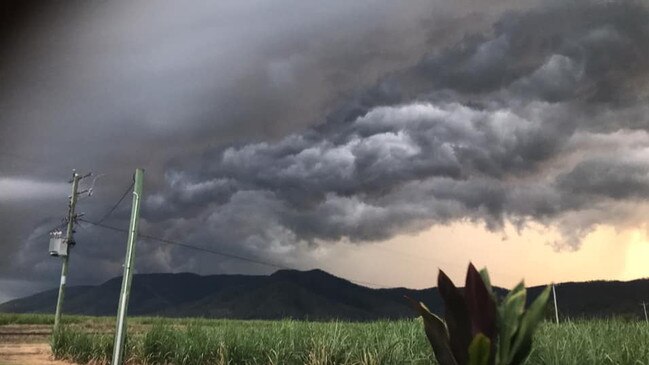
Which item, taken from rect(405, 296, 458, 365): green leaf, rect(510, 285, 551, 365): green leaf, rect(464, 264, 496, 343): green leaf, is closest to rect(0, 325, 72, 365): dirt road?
rect(405, 296, 458, 365): green leaf

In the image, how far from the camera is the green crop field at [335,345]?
682 cm

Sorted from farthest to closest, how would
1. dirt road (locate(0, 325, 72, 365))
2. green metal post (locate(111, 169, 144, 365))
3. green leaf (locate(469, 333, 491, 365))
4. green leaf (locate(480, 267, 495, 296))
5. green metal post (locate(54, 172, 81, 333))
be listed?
green metal post (locate(54, 172, 81, 333)) → dirt road (locate(0, 325, 72, 365)) → green metal post (locate(111, 169, 144, 365)) → green leaf (locate(480, 267, 495, 296)) → green leaf (locate(469, 333, 491, 365))

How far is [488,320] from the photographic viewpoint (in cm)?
401

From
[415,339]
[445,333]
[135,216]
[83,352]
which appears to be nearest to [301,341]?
[415,339]

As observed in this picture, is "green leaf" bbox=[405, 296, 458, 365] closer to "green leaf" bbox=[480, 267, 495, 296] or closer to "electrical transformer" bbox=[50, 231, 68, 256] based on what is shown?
"green leaf" bbox=[480, 267, 495, 296]

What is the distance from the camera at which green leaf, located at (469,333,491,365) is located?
149 inches

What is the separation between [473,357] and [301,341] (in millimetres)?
7036

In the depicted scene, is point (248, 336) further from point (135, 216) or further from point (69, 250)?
point (69, 250)

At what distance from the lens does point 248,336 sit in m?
11.8

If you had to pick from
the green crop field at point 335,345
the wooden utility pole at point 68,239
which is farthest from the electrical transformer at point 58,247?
the green crop field at point 335,345

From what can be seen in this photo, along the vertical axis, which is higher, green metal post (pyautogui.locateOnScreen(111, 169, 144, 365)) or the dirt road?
green metal post (pyautogui.locateOnScreen(111, 169, 144, 365))

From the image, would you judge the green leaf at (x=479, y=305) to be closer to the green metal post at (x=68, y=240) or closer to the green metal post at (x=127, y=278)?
the green metal post at (x=127, y=278)

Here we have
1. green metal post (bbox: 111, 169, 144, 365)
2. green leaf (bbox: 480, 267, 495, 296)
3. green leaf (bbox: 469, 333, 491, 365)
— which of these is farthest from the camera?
green metal post (bbox: 111, 169, 144, 365)

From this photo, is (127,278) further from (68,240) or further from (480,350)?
(68,240)
